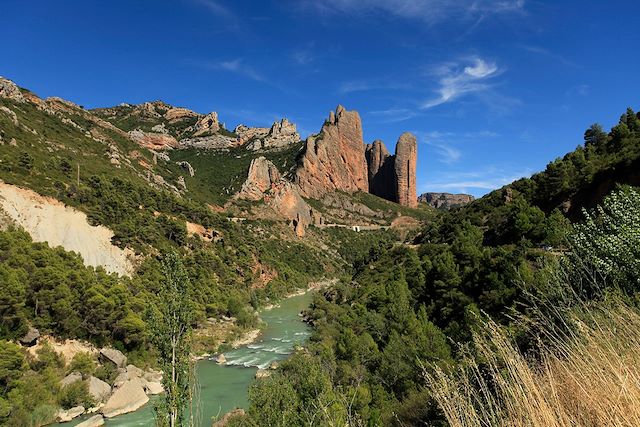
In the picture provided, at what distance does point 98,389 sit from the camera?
24.3m

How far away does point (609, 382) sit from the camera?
2938mm

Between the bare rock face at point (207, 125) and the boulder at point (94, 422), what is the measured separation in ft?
468

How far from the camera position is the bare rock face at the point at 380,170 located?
164 m

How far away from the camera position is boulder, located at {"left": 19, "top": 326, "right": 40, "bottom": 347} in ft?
85.8

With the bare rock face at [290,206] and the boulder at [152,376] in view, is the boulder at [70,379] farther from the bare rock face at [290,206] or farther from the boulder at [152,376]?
the bare rock face at [290,206]

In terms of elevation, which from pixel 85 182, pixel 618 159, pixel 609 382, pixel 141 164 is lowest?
pixel 609 382

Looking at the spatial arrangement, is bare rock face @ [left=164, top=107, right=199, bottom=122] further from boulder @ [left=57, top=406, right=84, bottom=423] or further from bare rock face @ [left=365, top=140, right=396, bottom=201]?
boulder @ [left=57, top=406, right=84, bottom=423]

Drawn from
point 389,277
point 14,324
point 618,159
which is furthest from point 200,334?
point 618,159

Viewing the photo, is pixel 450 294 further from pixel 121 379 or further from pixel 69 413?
pixel 69 413

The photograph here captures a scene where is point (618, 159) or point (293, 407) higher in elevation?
point (618, 159)

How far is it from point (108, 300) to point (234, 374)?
12071 mm

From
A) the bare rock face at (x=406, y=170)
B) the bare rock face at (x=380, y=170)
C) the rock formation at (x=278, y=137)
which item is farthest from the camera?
the bare rock face at (x=380, y=170)

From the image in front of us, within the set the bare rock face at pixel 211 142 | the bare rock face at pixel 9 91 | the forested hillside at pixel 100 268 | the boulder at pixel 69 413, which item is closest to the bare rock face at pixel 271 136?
the bare rock face at pixel 211 142

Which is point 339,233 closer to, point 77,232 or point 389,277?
point 389,277
